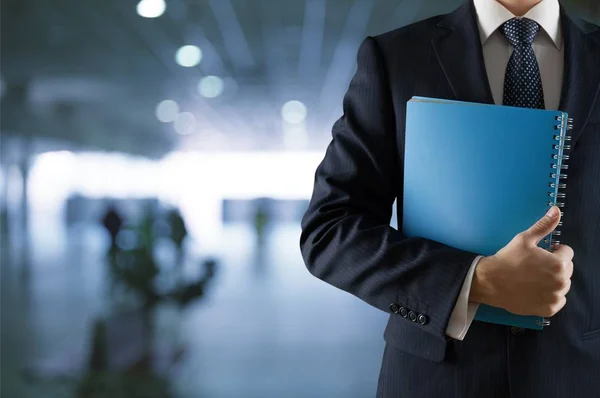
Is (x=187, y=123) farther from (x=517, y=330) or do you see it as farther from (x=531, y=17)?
(x=517, y=330)

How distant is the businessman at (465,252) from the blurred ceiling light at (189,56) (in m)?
2.44

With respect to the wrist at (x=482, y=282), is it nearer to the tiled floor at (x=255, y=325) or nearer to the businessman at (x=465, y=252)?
the businessman at (x=465, y=252)

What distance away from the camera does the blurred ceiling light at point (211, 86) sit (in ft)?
11.4

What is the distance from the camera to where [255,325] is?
345 cm

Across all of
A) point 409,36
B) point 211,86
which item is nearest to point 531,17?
point 409,36

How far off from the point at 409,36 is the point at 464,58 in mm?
124

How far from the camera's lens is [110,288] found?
3533 mm

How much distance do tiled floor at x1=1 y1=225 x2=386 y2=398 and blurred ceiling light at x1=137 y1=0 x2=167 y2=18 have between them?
1.13 m

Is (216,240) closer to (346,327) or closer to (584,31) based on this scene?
(346,327)

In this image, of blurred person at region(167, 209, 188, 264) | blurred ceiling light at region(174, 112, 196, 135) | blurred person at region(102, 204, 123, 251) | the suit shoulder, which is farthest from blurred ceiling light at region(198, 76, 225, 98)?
the suit shoulder

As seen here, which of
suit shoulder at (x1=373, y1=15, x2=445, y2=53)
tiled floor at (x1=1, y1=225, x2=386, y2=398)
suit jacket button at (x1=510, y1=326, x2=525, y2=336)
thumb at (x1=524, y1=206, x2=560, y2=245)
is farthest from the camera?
tiled floor at (x1=1, y1=225, x2=386, y2=398)

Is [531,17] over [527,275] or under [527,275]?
over

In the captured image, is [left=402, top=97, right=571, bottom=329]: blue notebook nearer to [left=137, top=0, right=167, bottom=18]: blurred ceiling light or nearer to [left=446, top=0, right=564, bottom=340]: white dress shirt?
[left=446, top=0, right=564, bottom=340]: white dress shirt

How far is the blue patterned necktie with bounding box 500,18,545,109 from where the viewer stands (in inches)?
41.1
